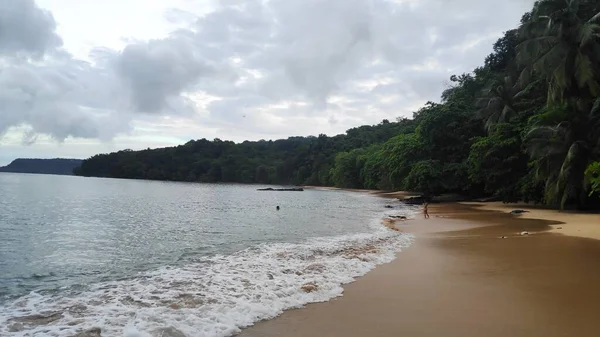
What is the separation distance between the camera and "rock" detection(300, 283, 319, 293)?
29.0ft

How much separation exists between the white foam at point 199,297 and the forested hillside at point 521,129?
44.9ft

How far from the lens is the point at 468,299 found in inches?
309

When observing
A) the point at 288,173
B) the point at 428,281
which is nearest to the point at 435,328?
the point at 428,281

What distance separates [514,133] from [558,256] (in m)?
25.3

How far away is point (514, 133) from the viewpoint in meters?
34.3

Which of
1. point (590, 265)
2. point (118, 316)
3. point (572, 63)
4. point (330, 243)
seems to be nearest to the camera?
point (118, 316)

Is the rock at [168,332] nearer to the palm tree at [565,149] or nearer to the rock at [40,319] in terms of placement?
the rock at [40,319]

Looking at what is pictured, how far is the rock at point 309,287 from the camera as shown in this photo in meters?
8.85

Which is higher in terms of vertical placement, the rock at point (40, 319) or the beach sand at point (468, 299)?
the beach sand at point (468, 299)

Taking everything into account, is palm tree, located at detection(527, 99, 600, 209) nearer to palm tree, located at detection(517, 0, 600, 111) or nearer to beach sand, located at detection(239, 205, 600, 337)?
palm tree, located at detection(517, 0, 600, 111)

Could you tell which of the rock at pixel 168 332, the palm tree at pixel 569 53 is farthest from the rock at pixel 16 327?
the palm tree at pixel 569 53

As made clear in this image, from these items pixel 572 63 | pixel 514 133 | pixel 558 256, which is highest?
pixel 572 63

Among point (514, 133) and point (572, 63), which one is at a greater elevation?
point (572, 63)

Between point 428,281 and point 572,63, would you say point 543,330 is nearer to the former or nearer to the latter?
point 428,281
